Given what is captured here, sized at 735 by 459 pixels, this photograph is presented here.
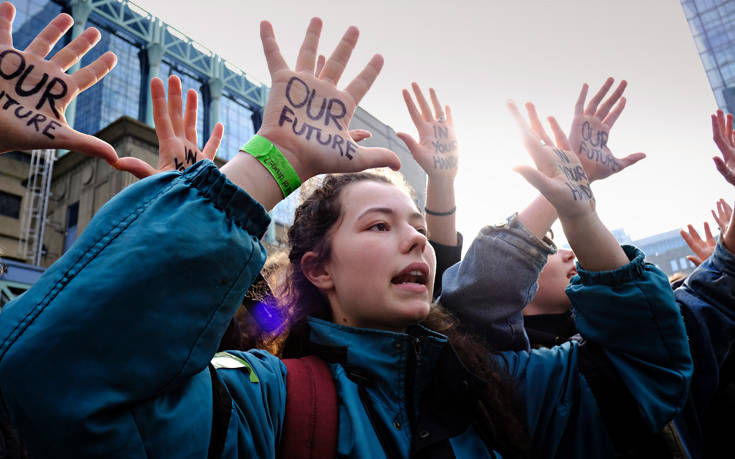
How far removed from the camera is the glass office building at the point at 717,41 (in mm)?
39594

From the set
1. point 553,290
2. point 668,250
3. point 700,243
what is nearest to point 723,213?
point 700,243

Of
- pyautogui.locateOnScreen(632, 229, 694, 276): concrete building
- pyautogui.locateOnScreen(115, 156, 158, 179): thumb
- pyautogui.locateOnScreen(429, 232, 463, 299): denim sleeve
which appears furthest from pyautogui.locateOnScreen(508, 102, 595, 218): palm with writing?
pyautogui.locateOnScreen(632, 229, 694, 276): concrete building

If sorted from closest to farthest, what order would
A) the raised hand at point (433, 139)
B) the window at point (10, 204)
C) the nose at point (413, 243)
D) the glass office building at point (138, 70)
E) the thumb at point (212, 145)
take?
the nose at point (413, 243) → the thumb at point (212, 145) → the raised hand at point (433, 139) → the window at point (10, 204) → the glass office building at point (138, 70)

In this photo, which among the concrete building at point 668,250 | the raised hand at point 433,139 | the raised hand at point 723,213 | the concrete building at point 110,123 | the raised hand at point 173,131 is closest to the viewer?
the raised hand at point 173,131

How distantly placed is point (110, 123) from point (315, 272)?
68.9 ft

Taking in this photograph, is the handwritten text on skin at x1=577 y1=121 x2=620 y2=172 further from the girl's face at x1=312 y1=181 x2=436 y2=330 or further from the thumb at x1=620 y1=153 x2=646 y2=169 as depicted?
the girl's face at x1=312 y1=181 x2=436 y2=330

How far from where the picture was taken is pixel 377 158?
144 cm

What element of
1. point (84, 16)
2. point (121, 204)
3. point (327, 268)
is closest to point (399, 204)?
point (327, 268)

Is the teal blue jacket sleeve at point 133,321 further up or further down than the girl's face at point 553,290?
further up

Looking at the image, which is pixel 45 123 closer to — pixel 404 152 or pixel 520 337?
pixel 520 337

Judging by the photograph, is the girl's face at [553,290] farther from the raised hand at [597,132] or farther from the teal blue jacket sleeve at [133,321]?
the teal blue jacket sleeve at [133,321]

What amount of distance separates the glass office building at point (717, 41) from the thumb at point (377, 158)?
49658 millimetres

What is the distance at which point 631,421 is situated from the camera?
1687 mm

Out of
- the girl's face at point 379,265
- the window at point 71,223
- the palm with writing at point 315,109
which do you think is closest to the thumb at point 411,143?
the girl's face at point 379,265
